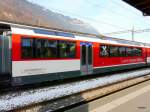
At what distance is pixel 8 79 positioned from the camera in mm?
13008

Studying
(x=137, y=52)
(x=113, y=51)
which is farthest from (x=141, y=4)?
(x=137, y=52)

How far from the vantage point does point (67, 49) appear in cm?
1698

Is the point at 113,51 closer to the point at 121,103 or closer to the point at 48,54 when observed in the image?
the point at 48,54

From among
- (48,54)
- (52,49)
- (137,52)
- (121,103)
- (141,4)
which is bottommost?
(121,103)

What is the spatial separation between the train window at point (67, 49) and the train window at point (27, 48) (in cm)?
241

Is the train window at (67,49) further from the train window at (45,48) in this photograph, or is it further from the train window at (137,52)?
the train window at (137,52)

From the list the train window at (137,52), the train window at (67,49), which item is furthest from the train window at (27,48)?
the train window at (137,52)

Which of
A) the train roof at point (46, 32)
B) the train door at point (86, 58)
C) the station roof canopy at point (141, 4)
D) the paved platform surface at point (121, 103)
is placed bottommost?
the paved platform surface at point (121, 103)

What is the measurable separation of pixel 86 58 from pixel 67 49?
8.46 ft

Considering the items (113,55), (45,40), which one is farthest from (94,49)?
(45,40)

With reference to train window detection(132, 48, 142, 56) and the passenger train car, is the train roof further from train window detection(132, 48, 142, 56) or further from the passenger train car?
train window detection(132, 48, 142, 56)

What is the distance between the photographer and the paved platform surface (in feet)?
31.2

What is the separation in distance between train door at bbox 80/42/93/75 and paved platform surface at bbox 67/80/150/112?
6.02 meters

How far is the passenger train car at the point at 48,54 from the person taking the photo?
42.7 ft
